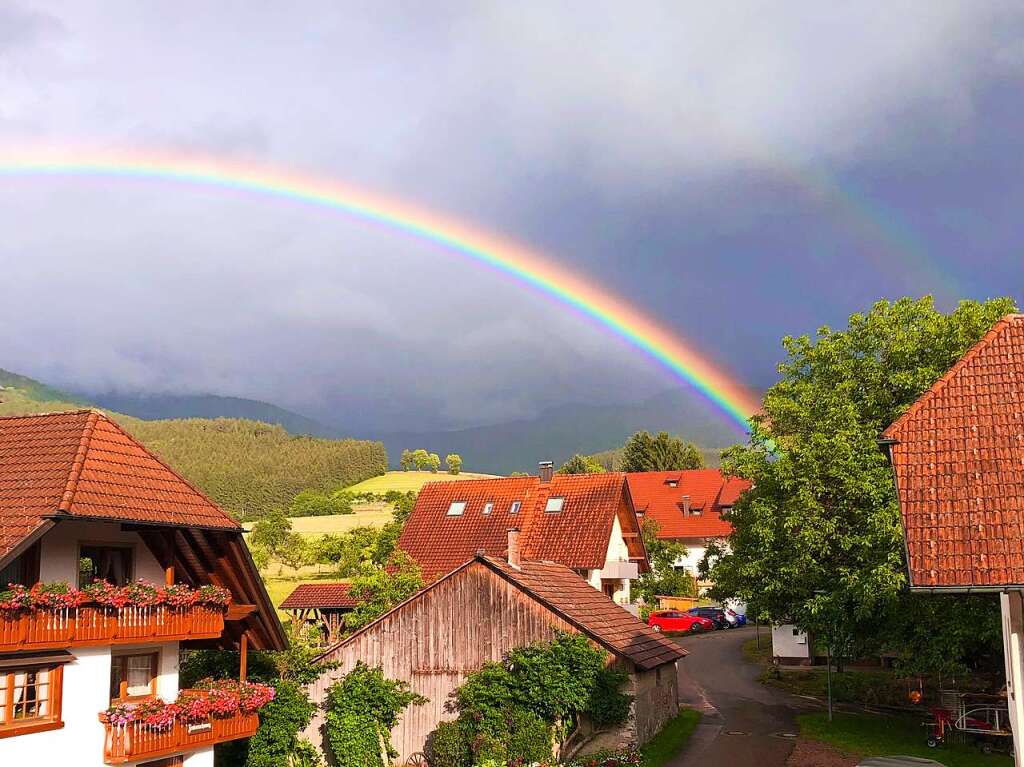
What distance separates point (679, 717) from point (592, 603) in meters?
5.34

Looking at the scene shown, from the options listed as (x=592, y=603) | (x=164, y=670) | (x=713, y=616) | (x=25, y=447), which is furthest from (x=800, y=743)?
(x=713, y=616)

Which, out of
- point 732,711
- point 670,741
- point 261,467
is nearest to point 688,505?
point 732,711

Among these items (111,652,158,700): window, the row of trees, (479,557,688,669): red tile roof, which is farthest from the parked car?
the row of trees

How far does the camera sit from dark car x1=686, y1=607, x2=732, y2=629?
60.2m

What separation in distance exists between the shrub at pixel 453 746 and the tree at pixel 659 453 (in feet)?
284

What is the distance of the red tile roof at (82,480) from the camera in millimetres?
21281

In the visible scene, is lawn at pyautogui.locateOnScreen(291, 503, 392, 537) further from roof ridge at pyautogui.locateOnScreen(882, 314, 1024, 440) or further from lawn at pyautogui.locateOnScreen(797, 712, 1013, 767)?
roof ridge at pyautogui.locateOnScreen(882, 314, 1024, 440)

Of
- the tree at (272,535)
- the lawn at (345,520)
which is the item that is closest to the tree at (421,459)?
the lawn at (345,520)

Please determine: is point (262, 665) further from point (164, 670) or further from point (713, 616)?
point (713, 616)

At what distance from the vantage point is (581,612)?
106 feet

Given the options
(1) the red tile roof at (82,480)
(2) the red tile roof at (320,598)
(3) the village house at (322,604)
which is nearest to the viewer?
(1) the red tile roof at (82,480)

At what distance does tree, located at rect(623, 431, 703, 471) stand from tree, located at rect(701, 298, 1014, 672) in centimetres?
8100

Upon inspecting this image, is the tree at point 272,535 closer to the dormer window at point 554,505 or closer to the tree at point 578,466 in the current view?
the tree at point 578,466

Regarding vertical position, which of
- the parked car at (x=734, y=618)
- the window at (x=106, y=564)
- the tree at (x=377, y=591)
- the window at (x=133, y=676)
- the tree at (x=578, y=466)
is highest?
the tree at (x=578, y=466)
